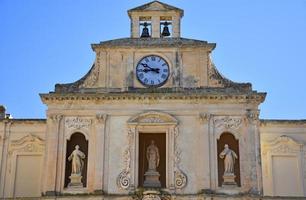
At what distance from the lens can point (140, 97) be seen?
23969 mm

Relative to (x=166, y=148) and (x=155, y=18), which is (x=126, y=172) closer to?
(x=166, y=148)

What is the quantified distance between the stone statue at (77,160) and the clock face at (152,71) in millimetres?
3716

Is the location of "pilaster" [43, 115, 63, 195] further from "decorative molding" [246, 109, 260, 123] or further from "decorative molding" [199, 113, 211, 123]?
"decorative molding" [246, 109, 260, 123]

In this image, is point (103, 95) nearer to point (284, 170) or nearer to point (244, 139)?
point (244, 139)

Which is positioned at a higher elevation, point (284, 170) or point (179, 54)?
point (179, 54)

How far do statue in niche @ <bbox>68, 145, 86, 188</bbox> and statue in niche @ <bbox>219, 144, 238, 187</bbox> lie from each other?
529 cm

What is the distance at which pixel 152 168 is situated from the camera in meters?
23.8

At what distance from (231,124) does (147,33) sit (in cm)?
530

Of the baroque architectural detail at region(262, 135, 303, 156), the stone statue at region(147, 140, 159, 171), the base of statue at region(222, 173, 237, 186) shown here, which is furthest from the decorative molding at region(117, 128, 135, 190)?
the baroque architectural detail at region(262, 135, 303, 156)

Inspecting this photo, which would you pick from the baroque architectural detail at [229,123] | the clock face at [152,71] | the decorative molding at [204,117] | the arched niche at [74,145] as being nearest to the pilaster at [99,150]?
the arched niche at [74,145]

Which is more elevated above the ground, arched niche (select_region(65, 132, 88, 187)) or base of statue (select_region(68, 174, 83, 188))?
arched niche (select_region(65, 132, 88, 187))

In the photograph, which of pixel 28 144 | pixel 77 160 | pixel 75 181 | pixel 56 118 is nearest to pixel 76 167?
pixel 77 160

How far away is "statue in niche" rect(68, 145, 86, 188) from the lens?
23.2 meters

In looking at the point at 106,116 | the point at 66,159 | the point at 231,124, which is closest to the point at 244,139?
the point at 231,124
